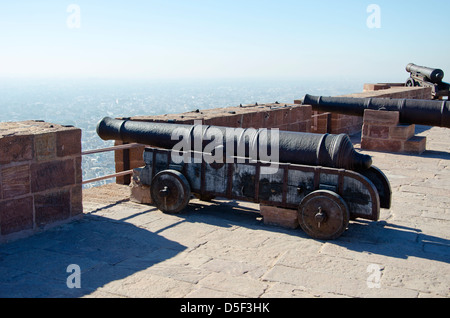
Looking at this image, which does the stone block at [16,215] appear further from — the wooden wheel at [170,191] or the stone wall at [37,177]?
the wooden wheel at [170,191]

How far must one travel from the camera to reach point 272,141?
504cm

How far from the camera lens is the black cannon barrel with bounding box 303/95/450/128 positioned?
31.7 feet

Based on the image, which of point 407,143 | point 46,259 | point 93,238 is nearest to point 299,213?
point 93,238

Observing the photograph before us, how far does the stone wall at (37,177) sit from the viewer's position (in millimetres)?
4445

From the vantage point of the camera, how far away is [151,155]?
18.5ft

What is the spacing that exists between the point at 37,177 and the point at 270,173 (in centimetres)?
232

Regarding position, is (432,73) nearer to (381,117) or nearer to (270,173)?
(381,117)

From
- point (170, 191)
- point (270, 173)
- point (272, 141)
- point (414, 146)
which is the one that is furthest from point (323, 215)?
point (414, 146)

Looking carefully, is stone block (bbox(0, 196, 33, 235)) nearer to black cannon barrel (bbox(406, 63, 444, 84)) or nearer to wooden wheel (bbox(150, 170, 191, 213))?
wooden wheel (bbox(150, 170, 191, 213))

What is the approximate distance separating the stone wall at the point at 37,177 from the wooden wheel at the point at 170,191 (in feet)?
2.78

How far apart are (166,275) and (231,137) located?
6.51 feet
